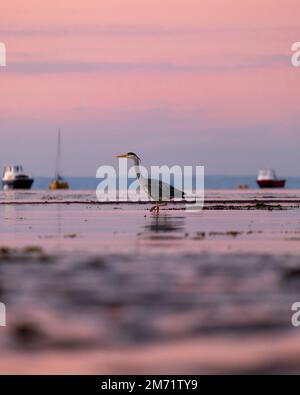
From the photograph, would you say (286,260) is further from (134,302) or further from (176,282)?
(134,302)

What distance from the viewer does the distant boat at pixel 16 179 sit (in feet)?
540

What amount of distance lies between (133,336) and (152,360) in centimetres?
127

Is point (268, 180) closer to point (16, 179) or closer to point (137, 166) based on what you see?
point (16, 179)

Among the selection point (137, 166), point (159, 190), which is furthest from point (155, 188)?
point (137, 166)

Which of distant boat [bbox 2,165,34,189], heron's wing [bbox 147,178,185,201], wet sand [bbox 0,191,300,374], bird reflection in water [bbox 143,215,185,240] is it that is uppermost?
distant boat [bbox 2,165,34,189]

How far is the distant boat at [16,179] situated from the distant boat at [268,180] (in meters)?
36.6

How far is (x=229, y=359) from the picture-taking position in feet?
38.2

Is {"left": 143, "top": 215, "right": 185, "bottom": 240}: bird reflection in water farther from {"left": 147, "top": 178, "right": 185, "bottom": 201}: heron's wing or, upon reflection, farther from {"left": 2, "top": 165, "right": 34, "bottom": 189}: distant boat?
{"left": 2, "top": 165, "right": 34, "bottom": 189}: distant boat

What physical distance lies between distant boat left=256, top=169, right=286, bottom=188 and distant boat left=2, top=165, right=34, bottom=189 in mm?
36597

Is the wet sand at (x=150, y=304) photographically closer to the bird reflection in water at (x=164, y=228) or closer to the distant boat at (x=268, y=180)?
the bird reflection in water at (x=164, y=228)

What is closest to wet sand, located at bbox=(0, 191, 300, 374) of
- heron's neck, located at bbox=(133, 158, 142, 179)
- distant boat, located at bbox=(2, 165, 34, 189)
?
heron's neck, located at bbox=(133, 158, 142, 179)

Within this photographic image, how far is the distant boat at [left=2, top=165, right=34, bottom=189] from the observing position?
540ft
